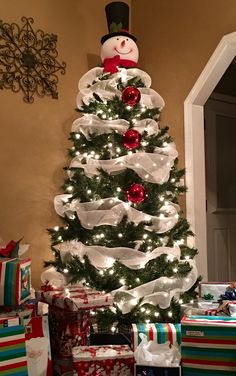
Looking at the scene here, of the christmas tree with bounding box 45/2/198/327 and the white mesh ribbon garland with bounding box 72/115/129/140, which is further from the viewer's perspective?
the white mesh ribbon garland with bounding box 72/115/129/140

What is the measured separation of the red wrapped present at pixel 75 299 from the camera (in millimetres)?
1981

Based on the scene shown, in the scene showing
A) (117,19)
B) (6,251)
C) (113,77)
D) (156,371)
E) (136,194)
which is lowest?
(156,371)

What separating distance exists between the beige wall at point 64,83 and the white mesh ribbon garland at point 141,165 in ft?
2.17

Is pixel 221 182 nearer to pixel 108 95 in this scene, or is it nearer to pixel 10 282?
pixel 108 95

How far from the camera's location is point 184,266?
2.51 meters

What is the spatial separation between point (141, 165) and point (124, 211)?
0.90 ft

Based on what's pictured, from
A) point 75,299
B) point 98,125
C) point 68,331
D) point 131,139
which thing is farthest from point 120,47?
point 68,331

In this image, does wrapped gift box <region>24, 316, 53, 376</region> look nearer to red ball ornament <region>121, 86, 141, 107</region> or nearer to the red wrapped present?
the red wrapped present

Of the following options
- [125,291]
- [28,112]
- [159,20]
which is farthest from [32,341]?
[159,20]

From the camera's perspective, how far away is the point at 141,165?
2.44m

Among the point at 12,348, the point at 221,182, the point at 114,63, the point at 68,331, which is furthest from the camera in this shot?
the point at 221,182

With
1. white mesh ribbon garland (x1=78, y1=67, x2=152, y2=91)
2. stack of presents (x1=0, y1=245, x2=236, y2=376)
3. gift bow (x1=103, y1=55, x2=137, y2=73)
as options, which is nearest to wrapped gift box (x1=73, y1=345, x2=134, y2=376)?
stack of presents (x1=0, y1=245, x2=236, y2=376)

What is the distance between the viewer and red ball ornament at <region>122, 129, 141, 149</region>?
2.46 m

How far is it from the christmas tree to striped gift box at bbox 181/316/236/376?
0.61 metres
